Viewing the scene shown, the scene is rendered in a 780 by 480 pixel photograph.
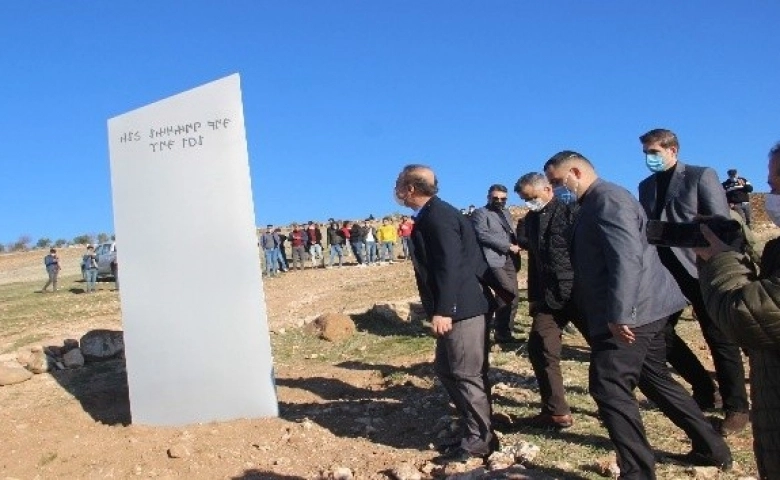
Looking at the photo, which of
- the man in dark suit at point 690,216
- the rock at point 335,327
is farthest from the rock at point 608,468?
the rock at point 335,327

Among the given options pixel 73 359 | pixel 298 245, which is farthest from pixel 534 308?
pixel 298 245

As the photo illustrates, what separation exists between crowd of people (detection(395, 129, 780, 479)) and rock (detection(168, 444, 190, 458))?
2.12 metres

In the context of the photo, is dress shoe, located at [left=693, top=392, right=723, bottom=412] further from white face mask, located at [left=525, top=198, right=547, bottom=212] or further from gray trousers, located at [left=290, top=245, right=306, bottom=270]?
gray trousers, located at [left=290, top=245, right=306, bottom=270]

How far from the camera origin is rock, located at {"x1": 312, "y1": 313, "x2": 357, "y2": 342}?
34.1ft

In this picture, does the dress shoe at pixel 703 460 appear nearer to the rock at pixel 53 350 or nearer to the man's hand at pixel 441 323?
the man's hand at pixel 441 323

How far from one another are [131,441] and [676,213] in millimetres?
4696

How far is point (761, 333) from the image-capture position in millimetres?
2459

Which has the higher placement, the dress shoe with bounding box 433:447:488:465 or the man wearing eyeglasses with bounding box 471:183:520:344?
the man wearing eyeglasses with bounding box 471:183:520:344

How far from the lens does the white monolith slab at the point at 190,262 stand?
6.38m

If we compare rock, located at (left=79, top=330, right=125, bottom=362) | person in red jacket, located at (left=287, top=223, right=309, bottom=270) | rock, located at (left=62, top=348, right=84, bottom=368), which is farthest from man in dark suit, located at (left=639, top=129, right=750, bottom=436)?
person in red jacket, located at (left=287, top=223, right=309, bottom=270)

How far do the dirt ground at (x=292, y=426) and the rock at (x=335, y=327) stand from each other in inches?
8.7

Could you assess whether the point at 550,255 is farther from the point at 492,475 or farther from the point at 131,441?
the point at 131,441

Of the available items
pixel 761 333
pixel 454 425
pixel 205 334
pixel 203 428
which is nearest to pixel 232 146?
pixel 205 334

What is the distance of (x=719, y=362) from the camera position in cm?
509
